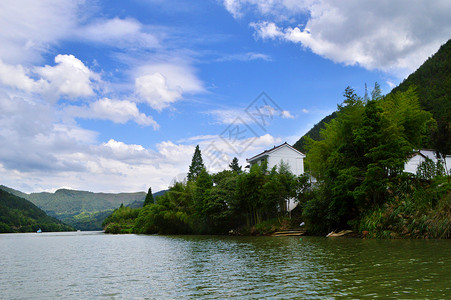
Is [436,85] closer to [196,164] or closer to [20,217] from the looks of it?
[196,164]

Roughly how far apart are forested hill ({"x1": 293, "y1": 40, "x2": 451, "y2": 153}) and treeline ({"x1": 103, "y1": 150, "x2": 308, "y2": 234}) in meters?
12.8

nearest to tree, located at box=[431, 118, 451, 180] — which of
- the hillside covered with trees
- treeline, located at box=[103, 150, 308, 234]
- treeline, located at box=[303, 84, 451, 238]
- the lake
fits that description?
the hillside covered with trees

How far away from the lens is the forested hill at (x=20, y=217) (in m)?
110

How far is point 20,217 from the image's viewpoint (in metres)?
119

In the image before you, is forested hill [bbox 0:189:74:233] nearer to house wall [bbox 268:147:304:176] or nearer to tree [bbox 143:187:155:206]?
tree [bbox 143:187:155:206]

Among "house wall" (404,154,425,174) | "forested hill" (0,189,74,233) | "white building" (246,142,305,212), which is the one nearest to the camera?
"house wall" (404,154,425,174)

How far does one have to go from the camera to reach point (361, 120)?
23.7m

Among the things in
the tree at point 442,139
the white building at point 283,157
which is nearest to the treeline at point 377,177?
the tree at point 442,139

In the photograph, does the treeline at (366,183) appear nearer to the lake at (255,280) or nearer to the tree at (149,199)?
the lake at (255,280)

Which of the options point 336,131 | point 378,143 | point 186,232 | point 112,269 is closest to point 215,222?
point 186,232

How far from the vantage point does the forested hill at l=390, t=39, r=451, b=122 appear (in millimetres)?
49062

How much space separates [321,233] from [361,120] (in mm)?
9327

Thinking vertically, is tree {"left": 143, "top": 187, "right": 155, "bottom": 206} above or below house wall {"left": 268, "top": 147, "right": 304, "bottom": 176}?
below

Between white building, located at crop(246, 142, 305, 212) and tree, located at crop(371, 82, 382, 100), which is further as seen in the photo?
white building, located at crop(246, 142, 305, 212)
